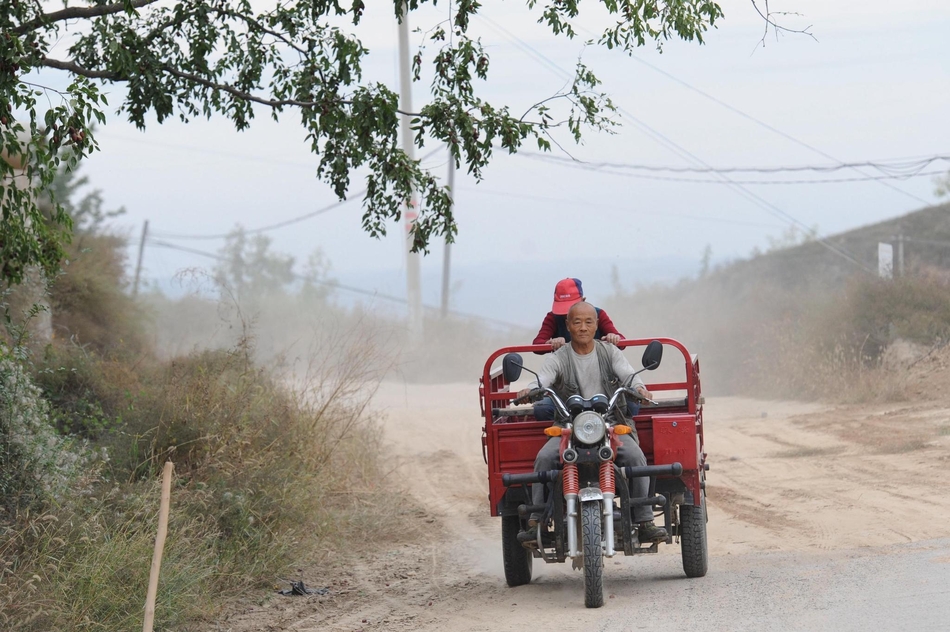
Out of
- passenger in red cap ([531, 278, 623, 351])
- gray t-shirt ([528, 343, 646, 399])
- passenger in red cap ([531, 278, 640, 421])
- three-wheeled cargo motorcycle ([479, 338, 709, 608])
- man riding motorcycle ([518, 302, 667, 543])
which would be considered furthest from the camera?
passenger in red cap ([531, 278, 623, 351])

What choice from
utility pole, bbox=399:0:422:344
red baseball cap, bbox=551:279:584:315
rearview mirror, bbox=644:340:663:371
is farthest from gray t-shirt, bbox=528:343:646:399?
utility pole, bbox=399:0:422:344

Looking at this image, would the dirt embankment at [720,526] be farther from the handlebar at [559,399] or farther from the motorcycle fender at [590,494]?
the handlebar at [559,399]

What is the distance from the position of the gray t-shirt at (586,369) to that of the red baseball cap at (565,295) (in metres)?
1.07

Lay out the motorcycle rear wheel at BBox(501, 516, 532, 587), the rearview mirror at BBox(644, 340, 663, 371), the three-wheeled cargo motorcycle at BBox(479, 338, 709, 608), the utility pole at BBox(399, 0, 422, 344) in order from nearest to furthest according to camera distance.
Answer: the three-wheeled cargo motorcycle at BBox(479, 338, 709, 608)
the rearview mirror at BBox(644, 340, 663, 371)
the motorcycle rear wheel at BBox(501, 516, 532, 587)
the utility pole at BBox(399, 0, 422, 344)

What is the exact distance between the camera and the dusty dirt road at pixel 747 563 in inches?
255

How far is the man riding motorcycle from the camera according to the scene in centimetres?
734

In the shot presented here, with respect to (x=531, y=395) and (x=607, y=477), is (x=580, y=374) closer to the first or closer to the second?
(x=531, y=395)

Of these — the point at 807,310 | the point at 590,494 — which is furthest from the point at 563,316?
the point at 807,310

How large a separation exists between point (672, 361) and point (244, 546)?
20638mm

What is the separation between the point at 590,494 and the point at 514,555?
4.34ft

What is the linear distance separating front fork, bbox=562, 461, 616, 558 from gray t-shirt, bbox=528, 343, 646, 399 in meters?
0.66

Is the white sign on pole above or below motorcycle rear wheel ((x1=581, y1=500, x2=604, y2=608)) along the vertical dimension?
above

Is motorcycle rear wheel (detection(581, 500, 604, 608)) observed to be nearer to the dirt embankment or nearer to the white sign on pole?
the dirt embankment

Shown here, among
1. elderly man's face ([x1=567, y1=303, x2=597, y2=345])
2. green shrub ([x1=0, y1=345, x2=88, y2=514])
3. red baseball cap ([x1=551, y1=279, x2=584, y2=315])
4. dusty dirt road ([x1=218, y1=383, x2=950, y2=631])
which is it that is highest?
red baseball cap ([x1=551, y1=279, x2=584, y2=315])
